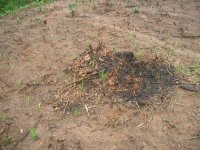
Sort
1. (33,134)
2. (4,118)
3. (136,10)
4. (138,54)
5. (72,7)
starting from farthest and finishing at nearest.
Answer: (72,7) < (136,10) < (138,54) < (4,118) < (33,134)

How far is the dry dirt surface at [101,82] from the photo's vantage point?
3.66 meters

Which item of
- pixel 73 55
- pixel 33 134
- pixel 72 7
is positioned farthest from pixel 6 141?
pixel 72 7

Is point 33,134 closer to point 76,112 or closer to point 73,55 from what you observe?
point 76,112

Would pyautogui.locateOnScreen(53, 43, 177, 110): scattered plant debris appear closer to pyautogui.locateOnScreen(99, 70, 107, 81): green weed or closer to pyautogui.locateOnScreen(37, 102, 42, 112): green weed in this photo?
pyautogui.locateOnScreen(99, 70, 107, 81): green weed

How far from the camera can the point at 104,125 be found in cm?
376

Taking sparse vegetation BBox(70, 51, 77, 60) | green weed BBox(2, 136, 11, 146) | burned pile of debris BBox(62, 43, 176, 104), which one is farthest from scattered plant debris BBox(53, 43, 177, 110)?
green weed BBox(2, 136, 11, 146)

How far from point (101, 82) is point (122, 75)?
0.31 m

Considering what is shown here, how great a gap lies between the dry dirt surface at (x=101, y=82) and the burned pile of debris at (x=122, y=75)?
1 centimetres

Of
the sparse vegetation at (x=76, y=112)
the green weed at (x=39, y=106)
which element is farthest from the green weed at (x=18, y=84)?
the sparse vegetation at (x=76, y=112)

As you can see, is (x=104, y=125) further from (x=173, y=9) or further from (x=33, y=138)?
(x=173, y=9)

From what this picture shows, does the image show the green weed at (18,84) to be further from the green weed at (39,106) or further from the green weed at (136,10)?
the green weed at (136,10)

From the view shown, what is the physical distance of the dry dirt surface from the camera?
366 centimetres

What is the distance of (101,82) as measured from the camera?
4352 millimetres

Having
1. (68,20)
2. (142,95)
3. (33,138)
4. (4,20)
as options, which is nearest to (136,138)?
(142,95)
